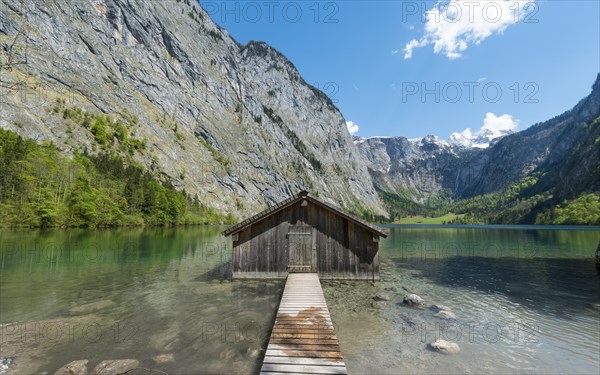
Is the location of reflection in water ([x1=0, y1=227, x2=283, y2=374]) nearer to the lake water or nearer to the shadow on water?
the lake water

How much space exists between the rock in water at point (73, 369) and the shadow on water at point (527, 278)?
840 inches

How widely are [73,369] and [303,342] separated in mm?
6949

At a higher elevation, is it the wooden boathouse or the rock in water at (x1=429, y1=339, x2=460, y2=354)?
the wooden boathouse

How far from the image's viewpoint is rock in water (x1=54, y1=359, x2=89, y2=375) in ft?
29.8

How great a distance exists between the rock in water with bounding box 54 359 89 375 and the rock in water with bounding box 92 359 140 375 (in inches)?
14.1

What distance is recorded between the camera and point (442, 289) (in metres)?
21.9

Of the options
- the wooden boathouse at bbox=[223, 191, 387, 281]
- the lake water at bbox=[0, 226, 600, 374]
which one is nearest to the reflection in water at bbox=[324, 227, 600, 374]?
the lake water at bbox=[0, 226, 600, 374]

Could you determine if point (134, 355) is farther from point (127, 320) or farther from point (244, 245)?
point (244, 245)

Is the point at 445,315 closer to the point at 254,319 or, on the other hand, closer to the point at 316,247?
the point at 316,247

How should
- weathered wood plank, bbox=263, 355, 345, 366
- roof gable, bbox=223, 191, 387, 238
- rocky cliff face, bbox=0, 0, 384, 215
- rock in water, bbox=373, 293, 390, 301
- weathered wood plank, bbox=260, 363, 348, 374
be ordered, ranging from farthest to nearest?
1. rocky cliff face, bbox=0, 0, 384, 215
2. roof gable, bbox=223, 191, 387, 238
3. rock in water, bbox=373, 293, 390, 301
4. weathered wood plank, bbox=263, 355, 345, 366
5. weathered wood plank, bbox=260, 363, 348, 374

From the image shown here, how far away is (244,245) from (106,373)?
12.5 metres

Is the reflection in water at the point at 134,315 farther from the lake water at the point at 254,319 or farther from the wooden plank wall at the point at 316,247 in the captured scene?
the wooden plank wall at the point at 316,247

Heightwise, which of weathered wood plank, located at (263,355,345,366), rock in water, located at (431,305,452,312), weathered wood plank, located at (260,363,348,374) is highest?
weathered wood plank, located at (263,355,345,366)

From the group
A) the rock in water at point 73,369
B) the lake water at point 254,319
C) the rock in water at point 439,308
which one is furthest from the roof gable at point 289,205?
the rock in water at point 73,369
